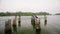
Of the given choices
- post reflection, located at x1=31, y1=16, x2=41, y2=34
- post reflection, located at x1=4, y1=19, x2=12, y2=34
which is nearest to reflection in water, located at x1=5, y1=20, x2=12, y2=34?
post reflection, located at x1=4, y1=19, x2=12, y2=34

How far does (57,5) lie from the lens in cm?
274

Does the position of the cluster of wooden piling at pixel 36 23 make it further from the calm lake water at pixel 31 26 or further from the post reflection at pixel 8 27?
the post reflection at pixel 8 27

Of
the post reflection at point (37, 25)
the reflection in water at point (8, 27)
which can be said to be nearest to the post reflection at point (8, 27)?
the reflection in water at point (8, 27)

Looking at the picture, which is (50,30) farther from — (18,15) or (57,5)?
(18,15)

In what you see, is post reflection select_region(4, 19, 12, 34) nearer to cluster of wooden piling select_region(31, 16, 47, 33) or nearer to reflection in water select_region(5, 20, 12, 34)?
reflection in water select_region(5, 20, 12, 34)

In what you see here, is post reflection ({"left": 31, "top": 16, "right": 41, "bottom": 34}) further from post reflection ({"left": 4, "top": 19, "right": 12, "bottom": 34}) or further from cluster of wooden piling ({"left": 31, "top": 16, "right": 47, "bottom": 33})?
post reflection ({"left": 4, "top": 19, "right": 12, "bottom": 34})

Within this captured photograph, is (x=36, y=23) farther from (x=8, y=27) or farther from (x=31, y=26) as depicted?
(x=8, y=27)

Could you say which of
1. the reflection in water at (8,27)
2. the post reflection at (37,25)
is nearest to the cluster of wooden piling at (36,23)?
the post reflection at (37,25)

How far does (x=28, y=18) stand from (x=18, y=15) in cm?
24

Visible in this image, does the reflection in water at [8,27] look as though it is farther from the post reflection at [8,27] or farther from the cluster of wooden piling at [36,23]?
the cluster of wooden piling at [36,23]

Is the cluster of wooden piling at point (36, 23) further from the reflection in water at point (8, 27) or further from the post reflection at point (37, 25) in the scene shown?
the reflection in water at point (8, 27)

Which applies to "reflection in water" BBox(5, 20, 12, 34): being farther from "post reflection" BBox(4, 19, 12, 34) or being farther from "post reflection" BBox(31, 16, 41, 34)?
"post reflection" BBox(31, 16, 41, 34)

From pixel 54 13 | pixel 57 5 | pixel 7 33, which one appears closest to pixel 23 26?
pixel 7 33

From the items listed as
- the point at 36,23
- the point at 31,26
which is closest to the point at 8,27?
the point at 31,26
